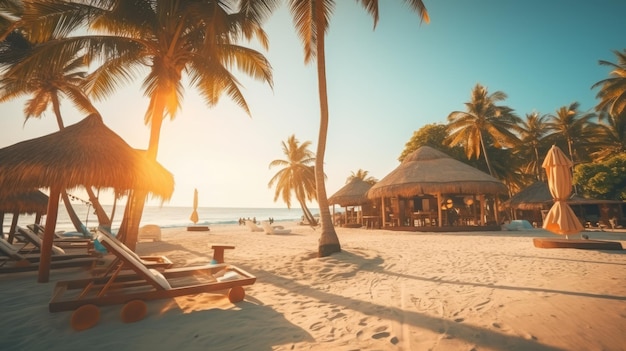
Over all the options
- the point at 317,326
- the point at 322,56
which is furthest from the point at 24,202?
the point at 317,326

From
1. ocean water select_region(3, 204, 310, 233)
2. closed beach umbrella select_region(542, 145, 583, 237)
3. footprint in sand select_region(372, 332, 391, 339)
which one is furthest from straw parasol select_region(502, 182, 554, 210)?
ocean water select_region(3, 204, 310, 233)

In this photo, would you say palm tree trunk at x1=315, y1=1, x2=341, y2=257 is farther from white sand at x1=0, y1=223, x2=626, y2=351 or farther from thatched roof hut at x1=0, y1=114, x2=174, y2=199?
thatched roof hut at x1=0, y1=114, x2=174, y2=199

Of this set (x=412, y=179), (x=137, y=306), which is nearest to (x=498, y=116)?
(x=412, y=179)

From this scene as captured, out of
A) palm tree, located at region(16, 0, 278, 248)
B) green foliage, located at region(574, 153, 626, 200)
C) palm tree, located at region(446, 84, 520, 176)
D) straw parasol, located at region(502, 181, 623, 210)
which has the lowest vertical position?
straw parasol, located at region(502, 181, 623, 210)

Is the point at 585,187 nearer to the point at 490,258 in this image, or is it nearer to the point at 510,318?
the point at 490,258

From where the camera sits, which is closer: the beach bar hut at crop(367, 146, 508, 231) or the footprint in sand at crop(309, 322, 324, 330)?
the footprint in sand at crop(309, 322, 324, 330)

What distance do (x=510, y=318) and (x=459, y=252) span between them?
482cm

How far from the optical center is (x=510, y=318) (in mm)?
2914

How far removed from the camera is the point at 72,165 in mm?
4973

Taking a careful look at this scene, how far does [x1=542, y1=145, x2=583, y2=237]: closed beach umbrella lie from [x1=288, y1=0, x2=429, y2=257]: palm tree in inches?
227

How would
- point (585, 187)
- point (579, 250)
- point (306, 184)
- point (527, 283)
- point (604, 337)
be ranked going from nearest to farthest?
1. point (604, 337)
2. point (527, 283)
3. point (579, 250)
4. point (585, 187)
5. point (306, 184)

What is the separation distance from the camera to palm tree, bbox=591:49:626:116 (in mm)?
19019

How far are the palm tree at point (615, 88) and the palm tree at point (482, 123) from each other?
5285mm

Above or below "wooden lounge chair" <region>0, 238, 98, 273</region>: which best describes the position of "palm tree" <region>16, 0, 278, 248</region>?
above
